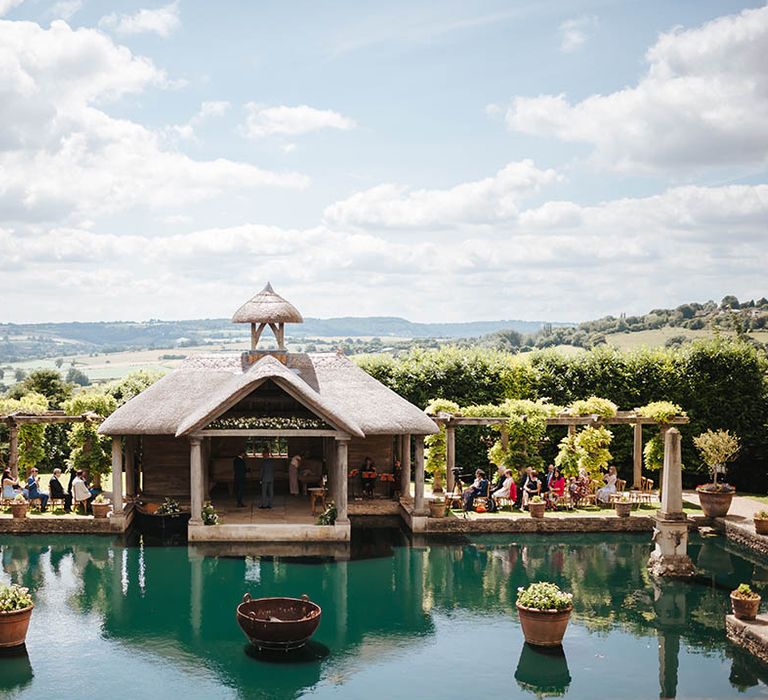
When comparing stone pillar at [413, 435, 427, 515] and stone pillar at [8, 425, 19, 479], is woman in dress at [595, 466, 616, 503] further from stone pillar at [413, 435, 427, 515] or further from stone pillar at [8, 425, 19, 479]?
stone pillar at [8, 425, 19, 479]

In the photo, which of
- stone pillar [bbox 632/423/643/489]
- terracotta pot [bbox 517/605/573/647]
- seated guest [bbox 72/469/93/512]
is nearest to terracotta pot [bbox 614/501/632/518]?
stone pillar [bbox 632/423/643/489]

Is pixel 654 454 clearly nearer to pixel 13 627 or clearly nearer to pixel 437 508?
pixel 437 508

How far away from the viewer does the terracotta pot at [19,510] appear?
26.0 meters

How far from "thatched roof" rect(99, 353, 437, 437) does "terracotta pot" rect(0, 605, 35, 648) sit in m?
8.19

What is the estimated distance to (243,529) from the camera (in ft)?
83.0

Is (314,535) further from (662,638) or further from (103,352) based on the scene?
(103,352)

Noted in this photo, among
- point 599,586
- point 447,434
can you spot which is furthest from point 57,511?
point 599,586

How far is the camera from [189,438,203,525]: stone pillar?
25156 mm

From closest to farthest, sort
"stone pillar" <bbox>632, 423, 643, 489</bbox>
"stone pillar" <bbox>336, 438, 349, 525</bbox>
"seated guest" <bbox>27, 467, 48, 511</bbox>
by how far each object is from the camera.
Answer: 1. "stone pillar" <bbox>336, 438, 349, 525</bbox>
2. "seated guest" <bbox>27, 467, 48, 511</bbox>
3. "stone pillar" <bbox>632, 423, 643, 489</bbox>

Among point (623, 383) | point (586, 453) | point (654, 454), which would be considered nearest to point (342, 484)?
point (586, 453)

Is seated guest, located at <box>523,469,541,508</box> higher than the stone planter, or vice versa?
seated guest, located at <box>523,469,541,508</box>

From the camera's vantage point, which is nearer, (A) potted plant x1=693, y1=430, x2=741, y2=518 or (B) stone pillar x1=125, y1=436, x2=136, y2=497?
(A) potted plant x1=693, y1=430, x2=741, y2=518

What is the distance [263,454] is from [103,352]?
410 feet

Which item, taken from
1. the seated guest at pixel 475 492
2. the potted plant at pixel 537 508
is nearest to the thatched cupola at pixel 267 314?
the seated guest at pixel 475 492
